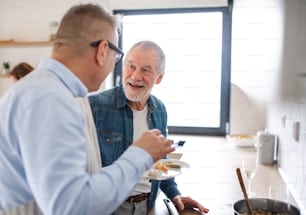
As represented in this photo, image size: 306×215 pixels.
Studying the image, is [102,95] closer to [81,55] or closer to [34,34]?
[81,55]

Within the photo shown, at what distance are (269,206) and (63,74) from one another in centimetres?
81

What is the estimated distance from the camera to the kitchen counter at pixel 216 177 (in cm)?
136

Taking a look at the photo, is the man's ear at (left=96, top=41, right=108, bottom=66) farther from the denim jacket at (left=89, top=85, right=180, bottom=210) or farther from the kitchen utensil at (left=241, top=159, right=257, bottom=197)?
the kitchen utensil at (left=241, top=159, right=257, bottom=197)

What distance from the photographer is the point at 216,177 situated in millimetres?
1746

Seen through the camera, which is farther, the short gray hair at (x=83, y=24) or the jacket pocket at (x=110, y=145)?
the jacket pocket at (x=110, y=145)

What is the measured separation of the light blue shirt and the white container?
1.51 metres

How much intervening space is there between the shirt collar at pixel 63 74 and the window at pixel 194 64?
2098 mm

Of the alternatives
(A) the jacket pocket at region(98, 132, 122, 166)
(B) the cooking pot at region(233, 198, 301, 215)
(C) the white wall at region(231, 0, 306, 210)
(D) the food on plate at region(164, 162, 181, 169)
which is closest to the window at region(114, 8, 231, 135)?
(C) the white wall at region(231, 0, 306, 210)

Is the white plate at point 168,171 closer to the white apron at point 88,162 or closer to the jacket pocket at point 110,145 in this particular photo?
the jacket pocket at point 110,145

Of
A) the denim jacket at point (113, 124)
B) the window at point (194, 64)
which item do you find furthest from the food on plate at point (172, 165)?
the window at point (194, 64)

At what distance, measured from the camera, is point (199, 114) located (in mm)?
2877

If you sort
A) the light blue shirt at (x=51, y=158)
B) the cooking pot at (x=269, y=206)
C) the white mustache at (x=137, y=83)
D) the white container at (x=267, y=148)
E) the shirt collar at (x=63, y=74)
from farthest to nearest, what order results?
the white container at (x=267, y=148) → the white mustache at (x=137, y=83) → the cooking pot at (x=269, y=206) → the shirt collar at (x=63, y=74) → the light blue shirt at (x=51, y=158)

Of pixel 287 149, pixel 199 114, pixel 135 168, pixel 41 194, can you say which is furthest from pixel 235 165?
pixel 41 194

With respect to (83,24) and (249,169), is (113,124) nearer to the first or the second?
(83,24)
